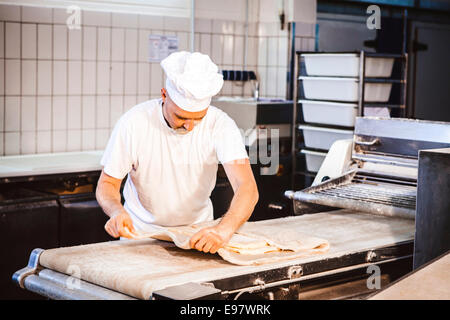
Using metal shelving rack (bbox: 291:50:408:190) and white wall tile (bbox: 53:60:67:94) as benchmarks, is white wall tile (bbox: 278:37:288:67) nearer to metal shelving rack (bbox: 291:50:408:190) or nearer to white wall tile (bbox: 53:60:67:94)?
metal shelving rack (bbox: 291:50:408:190)

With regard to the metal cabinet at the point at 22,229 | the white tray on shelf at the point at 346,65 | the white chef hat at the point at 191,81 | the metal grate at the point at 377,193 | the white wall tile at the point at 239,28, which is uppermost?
the white wall tile at the point at 239,28

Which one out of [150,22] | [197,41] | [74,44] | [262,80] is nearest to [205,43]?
[197,41]

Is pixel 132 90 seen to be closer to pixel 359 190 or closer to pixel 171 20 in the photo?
pixel 171 20

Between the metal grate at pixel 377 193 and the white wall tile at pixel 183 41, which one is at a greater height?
the white wall tile at pixel 183 41

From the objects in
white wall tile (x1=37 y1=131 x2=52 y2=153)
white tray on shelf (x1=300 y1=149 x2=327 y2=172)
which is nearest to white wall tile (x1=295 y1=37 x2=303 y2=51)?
white tray on shelf (x1=300 y1=149 x2=327 y2=172)

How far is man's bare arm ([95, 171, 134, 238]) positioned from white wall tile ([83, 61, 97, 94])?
2.20m

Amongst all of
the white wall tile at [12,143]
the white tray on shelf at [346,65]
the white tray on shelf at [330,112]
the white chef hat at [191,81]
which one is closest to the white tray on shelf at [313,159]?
the white tray on shelf at [330,112]

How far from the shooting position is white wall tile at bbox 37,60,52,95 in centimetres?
449

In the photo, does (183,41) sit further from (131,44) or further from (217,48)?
(131,44)

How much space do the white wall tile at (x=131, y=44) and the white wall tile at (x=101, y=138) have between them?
1.82 feet

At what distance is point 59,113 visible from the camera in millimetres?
4621

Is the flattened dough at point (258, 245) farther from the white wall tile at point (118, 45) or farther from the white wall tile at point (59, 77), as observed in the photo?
the white wall tile at point (118, 45)

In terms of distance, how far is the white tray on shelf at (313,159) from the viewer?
4957 millimetres

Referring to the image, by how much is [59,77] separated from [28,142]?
1.61 feet
